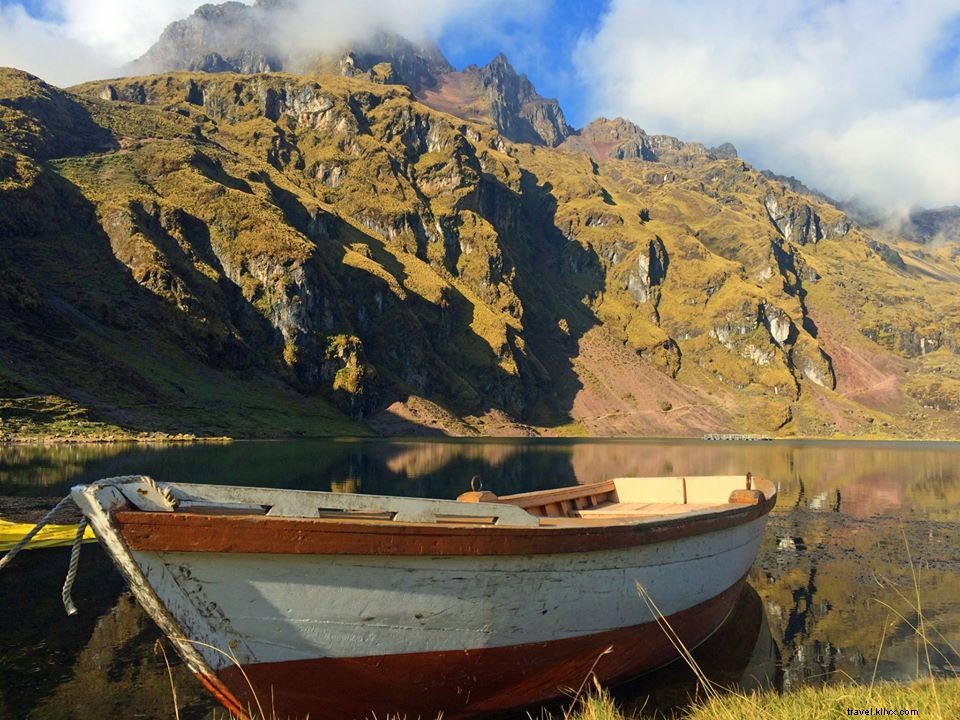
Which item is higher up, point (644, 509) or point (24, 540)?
point (24, 540)

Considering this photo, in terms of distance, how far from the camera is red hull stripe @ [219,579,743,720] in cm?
823

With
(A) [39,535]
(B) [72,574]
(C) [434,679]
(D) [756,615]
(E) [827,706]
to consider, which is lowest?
(D) [756,615]

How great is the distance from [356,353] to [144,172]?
71.1m

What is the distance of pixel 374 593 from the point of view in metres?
8.26

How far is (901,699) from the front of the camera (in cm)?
837

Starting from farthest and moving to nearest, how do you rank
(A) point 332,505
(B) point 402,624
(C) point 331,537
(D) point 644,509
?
(D) point 644,509 → (A) point 332,505 → (B) point 402,624 → (C) point 331,537

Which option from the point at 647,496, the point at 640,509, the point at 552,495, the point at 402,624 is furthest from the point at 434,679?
the point at 647,496

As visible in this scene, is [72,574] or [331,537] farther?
[331,537]

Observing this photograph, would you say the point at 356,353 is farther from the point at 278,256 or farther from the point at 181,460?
the point at 181,460

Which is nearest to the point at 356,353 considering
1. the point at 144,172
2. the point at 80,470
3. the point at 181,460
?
the point at 144,172

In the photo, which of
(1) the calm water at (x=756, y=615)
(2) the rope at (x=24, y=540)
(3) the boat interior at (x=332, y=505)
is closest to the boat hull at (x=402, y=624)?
(3) the boat interior at (x=332, y=505)

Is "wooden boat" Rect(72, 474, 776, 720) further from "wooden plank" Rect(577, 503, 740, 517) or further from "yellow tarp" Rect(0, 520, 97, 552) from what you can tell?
"yellow tarp" Rect(0, 520, 97, 552)

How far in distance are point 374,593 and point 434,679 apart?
184 cm

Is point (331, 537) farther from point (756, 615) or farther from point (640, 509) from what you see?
point (756, 615)
